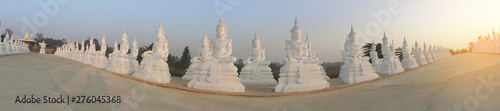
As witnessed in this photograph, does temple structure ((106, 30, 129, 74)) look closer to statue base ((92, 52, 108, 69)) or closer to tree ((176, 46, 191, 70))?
statue base ((92, 52, 108, 69))

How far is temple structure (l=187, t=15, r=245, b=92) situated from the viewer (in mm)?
7715

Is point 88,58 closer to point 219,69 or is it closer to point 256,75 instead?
point 256,75

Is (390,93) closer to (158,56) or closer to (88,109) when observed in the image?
(88,109)

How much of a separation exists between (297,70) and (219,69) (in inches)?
110

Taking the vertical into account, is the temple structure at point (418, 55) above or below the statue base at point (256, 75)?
above

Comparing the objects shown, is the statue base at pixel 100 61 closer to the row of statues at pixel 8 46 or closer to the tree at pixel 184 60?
the row of statues at pixel 8 46

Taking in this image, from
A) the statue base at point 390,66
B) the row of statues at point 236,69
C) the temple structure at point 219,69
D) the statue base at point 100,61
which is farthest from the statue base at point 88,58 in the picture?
the statue base at point 390,66

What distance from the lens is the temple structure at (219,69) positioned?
25.3ft

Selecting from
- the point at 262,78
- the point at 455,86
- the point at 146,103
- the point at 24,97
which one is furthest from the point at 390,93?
the point at 262,78

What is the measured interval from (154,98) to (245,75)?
8433 millimetres

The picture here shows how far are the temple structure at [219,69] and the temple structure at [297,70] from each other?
1598 millimetres

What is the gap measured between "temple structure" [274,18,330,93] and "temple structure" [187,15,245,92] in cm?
160

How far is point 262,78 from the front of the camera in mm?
13328

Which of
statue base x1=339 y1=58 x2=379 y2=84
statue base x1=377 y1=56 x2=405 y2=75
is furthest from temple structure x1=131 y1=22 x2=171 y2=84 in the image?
statue base x1=377 y1=56 x2=405 y2=75
